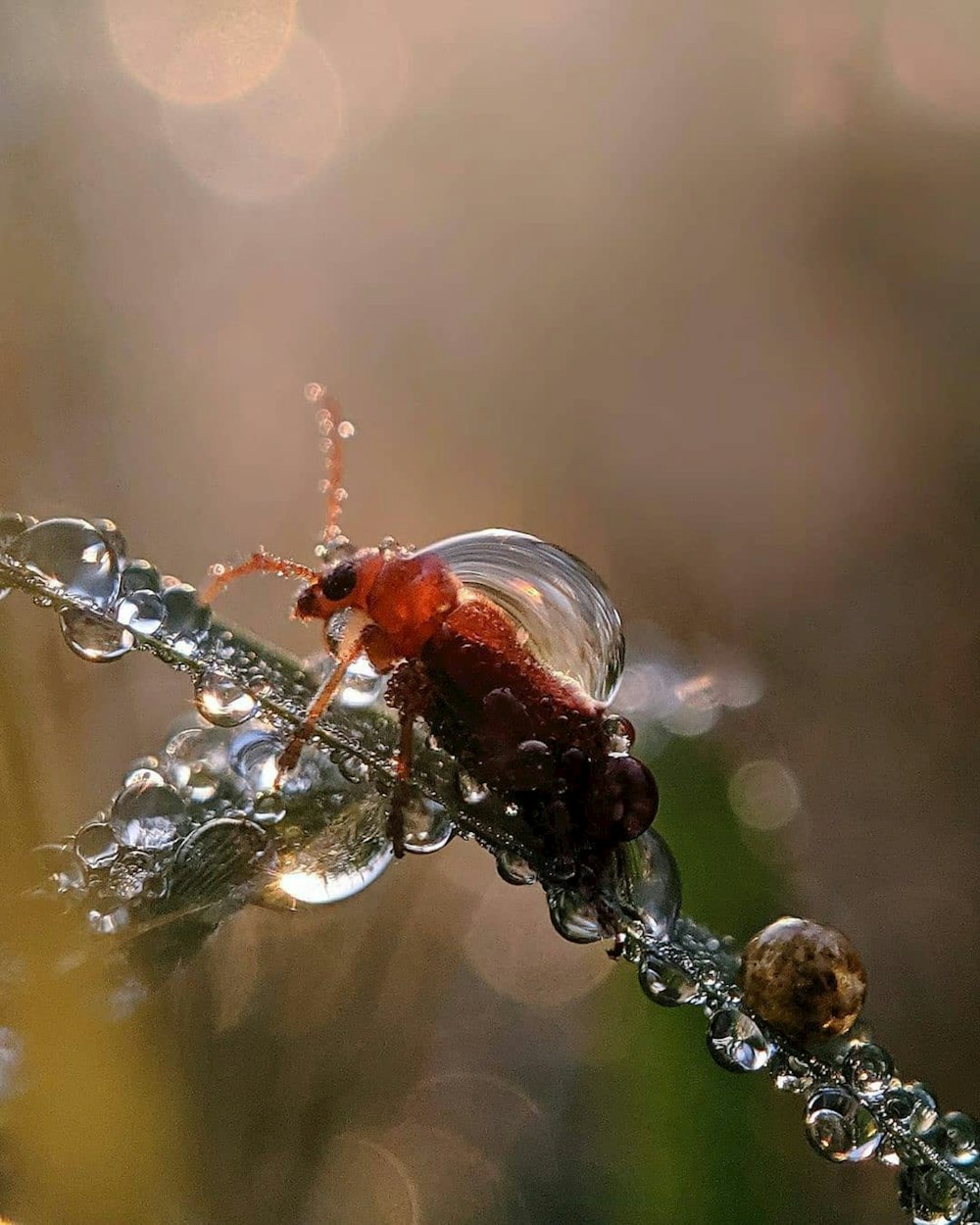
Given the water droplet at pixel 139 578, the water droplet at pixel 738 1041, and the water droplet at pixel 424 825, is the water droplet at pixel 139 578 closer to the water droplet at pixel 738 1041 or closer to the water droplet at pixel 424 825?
the water droplet at pixel 424 825

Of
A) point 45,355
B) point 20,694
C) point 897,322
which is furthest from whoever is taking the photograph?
point 897,322

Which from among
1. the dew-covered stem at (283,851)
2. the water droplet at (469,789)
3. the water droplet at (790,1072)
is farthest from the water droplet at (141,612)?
the water droplet at (790,1072)

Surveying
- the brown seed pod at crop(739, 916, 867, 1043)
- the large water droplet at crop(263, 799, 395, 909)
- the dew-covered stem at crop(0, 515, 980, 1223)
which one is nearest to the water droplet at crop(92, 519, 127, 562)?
the dew-covered stem at crop(0, 515, 980, 1223)

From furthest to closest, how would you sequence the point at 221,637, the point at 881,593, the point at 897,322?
1. the point at 897,322
2. the point at 881,593
3. the point at 221,637

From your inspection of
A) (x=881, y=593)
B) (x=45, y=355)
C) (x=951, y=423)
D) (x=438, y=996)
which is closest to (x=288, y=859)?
(x=438, y=996)

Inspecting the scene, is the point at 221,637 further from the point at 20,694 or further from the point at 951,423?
the point at 951,423

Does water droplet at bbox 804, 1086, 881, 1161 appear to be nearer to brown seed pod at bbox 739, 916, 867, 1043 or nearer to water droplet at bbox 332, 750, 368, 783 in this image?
brown seed pod at bbox 739, 916, 867, 1043
